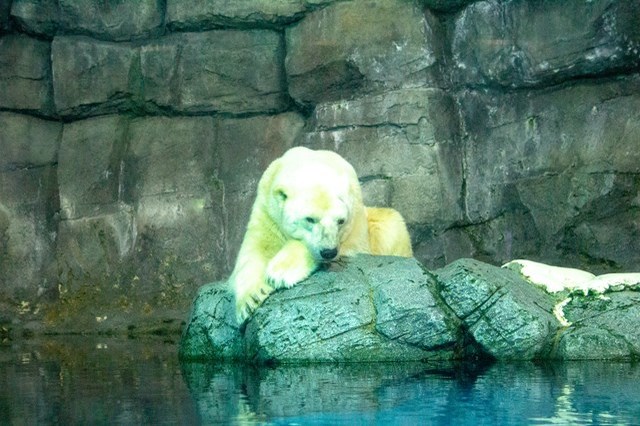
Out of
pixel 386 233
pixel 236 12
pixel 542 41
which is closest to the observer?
pixel 386 233

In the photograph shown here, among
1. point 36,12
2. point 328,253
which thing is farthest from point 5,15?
point 328,253

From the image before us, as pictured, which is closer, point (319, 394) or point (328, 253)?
point (319, 394)

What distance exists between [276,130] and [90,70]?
182 centimetres

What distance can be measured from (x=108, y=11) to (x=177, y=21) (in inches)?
28.2

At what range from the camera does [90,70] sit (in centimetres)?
1062

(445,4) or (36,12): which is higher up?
(36,12)

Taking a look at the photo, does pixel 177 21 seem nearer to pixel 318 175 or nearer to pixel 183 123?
pixel 183 123

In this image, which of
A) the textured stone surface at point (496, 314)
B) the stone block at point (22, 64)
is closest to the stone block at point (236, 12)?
the stone block at point (22, 64)

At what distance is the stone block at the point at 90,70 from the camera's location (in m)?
10.6

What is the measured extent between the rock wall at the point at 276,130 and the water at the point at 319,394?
3.07m

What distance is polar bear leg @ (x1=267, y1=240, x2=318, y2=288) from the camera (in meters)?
6.96

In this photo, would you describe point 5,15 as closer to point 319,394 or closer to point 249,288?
point 249,288

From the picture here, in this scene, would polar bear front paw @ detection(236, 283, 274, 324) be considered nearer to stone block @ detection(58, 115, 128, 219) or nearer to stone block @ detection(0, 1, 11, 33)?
stone block @ detection(58, 115, 128, 219)

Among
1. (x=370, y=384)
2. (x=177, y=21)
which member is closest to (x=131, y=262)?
(x=177, y=21)
